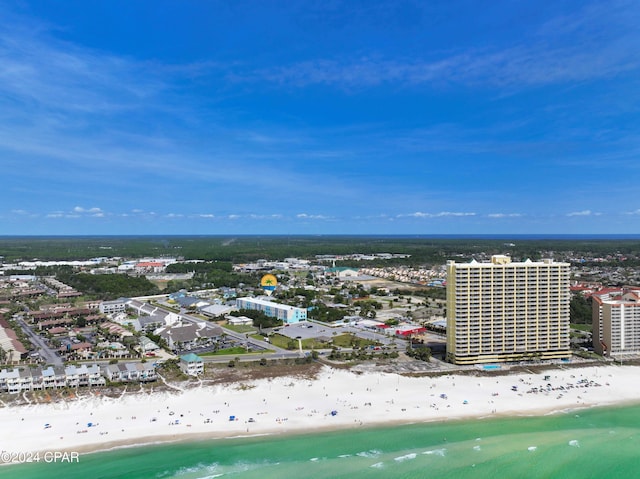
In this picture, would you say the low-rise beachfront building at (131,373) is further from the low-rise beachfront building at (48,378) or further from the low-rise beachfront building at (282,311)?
the low-rise beachfront building at (282,311)

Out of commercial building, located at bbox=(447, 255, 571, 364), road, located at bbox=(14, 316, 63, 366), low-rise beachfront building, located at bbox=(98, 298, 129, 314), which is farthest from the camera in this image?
low-rise beachfront building, located at bbox=(98, 298, 129, 314)

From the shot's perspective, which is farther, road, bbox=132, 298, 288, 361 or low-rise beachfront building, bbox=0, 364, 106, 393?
road, bbox=132, 298, 288, 361

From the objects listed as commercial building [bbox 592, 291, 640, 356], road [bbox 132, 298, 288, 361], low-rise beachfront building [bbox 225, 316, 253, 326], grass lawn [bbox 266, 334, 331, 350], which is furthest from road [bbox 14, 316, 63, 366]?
commercial building [bbox 592, 291, 640, 356]

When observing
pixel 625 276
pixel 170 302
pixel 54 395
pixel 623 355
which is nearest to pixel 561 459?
pixel 623 355

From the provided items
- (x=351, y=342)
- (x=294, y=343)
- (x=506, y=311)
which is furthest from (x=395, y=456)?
(x=294, y=343)

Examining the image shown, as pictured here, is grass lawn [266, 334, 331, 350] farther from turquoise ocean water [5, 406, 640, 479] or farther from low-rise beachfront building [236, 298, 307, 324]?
turquoise ocean water [5, 406, 640, 479]

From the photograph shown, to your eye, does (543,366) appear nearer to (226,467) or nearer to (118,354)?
(226,467)

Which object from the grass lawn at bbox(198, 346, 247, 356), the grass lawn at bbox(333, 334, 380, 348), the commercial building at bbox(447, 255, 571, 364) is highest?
the commercial building at bbox(447, 255, 571, 364)

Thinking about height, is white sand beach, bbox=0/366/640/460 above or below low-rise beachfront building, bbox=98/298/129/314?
below
